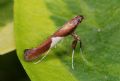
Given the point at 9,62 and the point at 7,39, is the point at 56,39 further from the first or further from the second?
the point at 9,62

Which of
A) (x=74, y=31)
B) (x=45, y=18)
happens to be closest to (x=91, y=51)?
(x=74, y=31)

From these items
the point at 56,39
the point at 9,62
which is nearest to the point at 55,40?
the point at 56,39

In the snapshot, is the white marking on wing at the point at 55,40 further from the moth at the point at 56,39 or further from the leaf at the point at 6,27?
the leaf at the point at 6,27

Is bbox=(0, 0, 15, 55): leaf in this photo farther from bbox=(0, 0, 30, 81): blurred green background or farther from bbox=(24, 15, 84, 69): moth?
bbox=(24, 15, 84, 69): moth

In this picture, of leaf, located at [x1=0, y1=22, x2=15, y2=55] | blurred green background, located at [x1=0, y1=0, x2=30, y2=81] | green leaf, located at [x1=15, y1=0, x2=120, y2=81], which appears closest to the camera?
green leaf, located at [x1=15, y1=0, x2=120, y2=81]

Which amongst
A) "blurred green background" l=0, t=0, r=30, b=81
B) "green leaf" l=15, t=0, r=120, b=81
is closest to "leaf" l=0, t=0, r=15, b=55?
"blurred green background" l=0, t=0, r=30, b=81

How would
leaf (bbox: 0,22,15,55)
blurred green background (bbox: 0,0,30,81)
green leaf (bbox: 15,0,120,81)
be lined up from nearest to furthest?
1. green leaf (bbox: 15,0,120,81)
2. leaf (bbox: 0,22,15,55)
3. blurred green background (bbox: 0,0,30,81)

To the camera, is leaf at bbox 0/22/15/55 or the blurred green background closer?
leaf at bbox 0/22/15/55

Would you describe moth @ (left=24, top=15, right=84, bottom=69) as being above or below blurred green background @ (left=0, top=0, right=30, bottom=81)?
above
